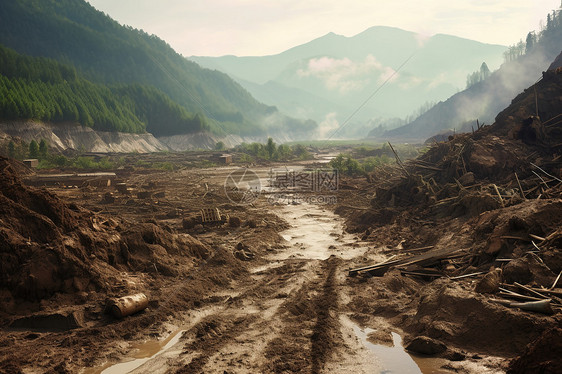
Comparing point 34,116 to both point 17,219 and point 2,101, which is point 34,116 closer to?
point 2,101

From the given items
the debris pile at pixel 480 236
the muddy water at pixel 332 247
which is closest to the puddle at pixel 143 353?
the muddy water at pixel 332 247

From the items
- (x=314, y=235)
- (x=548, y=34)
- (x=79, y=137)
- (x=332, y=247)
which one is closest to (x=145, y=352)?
(x=332, y=247)

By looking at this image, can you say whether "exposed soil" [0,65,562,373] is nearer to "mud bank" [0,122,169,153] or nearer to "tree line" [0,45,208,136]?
"mud bank" [0,122,169,153]

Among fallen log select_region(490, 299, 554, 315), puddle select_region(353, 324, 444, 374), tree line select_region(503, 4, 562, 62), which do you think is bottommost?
puddle select_region(353, 324, 444, 374)

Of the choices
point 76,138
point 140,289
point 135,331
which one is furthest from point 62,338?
point 76,138

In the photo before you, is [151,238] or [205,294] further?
[151,238]

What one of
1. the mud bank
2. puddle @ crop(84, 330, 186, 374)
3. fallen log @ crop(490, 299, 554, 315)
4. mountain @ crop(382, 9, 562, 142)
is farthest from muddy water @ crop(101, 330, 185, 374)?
mountain @ crop(382, 9, 562, 142)
